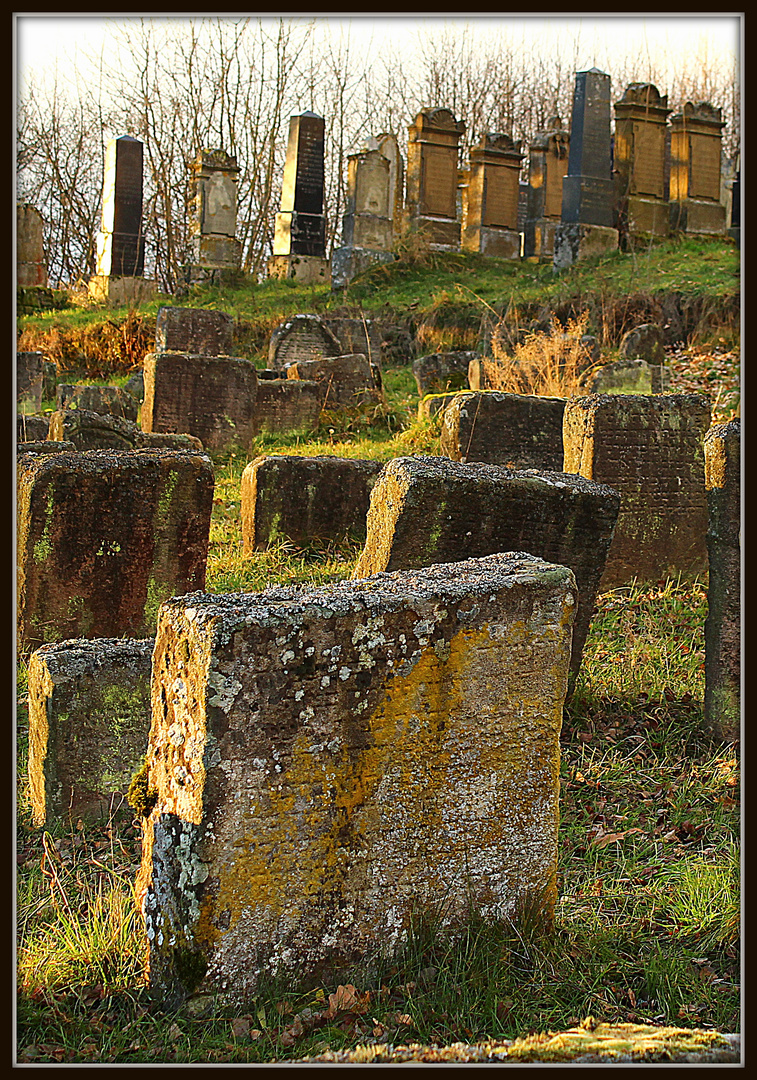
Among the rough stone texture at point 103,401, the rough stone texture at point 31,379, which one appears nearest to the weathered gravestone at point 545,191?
the rough stone texture at point 31,379

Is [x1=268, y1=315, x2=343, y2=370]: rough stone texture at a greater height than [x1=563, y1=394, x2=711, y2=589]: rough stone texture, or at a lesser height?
greater

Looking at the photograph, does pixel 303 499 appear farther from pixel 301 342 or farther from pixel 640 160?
pixel 640 160

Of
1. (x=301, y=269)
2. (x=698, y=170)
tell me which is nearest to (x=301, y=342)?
(x=301, y=269)

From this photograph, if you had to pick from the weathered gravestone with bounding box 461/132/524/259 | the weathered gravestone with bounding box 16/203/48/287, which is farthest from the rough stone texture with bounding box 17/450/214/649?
the weathered gravestone with bounding box 16/203/48/287

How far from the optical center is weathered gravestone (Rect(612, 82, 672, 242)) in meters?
21.1

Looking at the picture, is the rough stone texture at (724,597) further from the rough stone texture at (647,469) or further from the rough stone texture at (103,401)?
the rough stone texture at (103,401)

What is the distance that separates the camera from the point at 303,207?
72.0 feet

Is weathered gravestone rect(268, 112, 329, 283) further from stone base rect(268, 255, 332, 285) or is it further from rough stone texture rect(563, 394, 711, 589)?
rough stone texture rect(563, 394, 711, 589)

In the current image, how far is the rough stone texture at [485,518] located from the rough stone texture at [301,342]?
32.2 ft

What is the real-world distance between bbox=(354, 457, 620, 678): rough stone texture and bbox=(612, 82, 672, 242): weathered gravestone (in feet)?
56.1

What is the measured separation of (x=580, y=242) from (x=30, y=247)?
1216 centimetres

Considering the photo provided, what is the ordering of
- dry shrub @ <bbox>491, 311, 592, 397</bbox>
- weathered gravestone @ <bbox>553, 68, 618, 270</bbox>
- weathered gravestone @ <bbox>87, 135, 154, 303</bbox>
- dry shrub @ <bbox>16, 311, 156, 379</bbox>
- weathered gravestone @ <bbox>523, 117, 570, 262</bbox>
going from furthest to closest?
weathered gravestone @ <bbox>523, 117, 570, 262</bbox> < weathered gravestone @ <bbox>87, 135, 154, 303</bbox> < weathered gravestone @ <bbox>553, 68, 618, 270</bbox> < dry shrub @ <bbox>16, 311, 156, 379</bbox> < dry shrub @ <bbox>491, 311, 592, 397</bbox>

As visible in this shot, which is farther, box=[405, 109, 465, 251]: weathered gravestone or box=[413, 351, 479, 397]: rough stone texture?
box=[405, 109, 465, 251]: weathered gravestone

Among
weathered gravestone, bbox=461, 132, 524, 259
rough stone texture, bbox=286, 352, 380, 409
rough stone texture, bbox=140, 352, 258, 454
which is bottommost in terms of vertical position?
rough stone texture, bbox=140, 352, 258, 454
